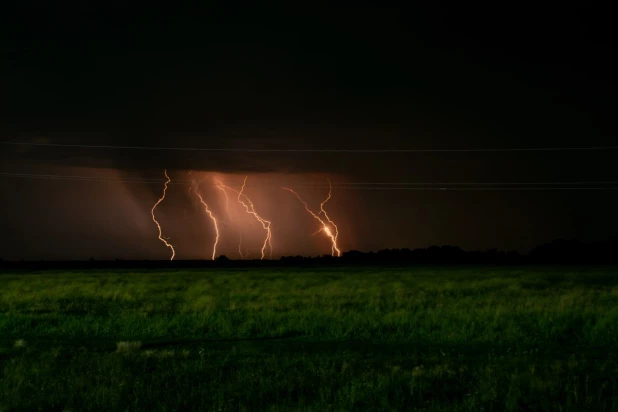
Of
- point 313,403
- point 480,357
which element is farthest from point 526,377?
point 313,403

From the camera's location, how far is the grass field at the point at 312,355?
1100cm

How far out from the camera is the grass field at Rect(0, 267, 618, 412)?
36.1 ft

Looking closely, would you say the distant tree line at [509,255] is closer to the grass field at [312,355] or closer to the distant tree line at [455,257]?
the distant tree line at [455,257]

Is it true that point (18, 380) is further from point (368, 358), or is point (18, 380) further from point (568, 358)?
point (568, 358)

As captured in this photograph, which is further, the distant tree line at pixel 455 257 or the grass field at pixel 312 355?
the distant tree line at pixel 455 257

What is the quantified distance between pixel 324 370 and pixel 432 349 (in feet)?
14.2

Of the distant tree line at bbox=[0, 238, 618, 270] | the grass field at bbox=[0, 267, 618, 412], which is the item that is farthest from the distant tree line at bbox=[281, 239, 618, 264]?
the grass field at bbox=[0, 267, 618, 412]

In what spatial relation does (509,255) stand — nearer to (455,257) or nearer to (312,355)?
(455,257)

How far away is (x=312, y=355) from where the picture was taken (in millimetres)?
15258

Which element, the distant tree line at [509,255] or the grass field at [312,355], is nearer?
the grass field at [312,355]

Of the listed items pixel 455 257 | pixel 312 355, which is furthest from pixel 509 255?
pixel 312 355

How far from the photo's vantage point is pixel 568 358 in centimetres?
1501

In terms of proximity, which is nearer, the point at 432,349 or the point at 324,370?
the point at 324,370

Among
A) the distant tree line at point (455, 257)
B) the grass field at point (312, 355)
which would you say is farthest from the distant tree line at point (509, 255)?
the grass field at point (312, 355)
